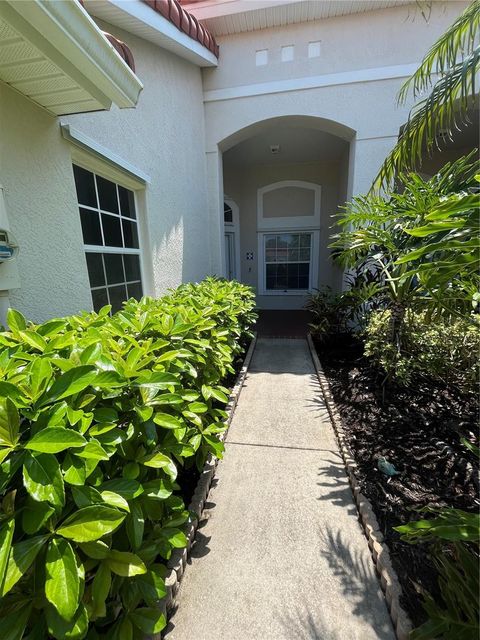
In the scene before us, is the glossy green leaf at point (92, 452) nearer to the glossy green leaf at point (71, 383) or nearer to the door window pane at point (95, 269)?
the glossy green leaf at point (71, 383)


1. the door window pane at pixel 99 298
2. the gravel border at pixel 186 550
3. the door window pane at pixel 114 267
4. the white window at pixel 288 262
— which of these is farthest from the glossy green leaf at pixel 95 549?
the white window at pixel 288 262

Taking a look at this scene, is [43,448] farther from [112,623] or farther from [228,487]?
[228,487]

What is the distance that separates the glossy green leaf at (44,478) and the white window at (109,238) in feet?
8.40

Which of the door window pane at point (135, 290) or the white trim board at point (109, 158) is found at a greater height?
the white trim board at point (109, 158)

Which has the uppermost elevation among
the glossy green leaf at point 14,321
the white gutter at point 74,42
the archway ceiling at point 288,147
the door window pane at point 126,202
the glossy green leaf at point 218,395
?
the archway ceiling at point 288,147

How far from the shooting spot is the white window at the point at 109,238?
9.88ft

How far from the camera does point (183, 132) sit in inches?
193

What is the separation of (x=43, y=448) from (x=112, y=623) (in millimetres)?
923

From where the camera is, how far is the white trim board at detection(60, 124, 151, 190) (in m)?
2.50

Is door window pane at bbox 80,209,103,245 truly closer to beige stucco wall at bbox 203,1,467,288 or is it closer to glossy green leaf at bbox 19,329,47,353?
glossy green leaf at bbox 19,329,47,353

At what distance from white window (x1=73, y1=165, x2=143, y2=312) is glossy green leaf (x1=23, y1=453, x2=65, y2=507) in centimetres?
256

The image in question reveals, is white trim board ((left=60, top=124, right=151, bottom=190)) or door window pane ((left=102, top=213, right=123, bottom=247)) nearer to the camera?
white trim board ((left=60, top=124, right=151, bottom=190))

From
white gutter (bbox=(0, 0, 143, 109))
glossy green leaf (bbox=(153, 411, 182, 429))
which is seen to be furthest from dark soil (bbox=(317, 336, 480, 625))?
white gutter (bbox=(0, 0, 143, 109))

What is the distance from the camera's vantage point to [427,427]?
9.12ft
